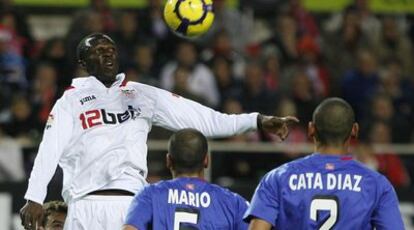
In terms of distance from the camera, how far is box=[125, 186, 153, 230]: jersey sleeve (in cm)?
720

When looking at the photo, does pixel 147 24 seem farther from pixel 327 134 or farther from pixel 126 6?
pixel 327 134

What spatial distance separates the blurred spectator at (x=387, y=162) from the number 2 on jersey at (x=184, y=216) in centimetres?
731

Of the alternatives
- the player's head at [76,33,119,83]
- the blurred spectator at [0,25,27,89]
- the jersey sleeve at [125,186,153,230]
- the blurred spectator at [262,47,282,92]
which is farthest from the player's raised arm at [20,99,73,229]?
the blurred spectator at [262,47,282,92]

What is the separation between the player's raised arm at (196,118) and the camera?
8.56 m

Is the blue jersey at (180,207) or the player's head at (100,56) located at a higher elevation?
the player's head at (100,56)

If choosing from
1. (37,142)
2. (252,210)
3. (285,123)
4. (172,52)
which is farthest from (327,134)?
(172,52)

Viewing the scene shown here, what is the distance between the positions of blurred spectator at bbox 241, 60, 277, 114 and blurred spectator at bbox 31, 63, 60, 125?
2.30 m

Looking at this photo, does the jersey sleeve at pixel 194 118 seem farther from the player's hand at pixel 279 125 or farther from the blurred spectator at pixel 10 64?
the blurred spectator at pixel 10 64

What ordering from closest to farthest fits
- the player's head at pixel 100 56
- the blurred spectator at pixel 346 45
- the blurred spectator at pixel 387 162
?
the player's head at pixel 100 56, the blurred spectator at pixel 387 162, the blurred spectator at pixel 346 45

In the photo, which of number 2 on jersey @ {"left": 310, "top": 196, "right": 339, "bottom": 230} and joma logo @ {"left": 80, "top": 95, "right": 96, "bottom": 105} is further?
joma logo @ {"left": 80, "top": 95, "right": 96, "bottom": 105}

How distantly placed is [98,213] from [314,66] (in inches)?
324

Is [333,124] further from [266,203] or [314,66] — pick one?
[314,66]

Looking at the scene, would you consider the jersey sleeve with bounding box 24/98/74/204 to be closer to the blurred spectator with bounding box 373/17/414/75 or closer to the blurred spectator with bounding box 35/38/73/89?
the blurred spectator with bounding box 35/38/73/89

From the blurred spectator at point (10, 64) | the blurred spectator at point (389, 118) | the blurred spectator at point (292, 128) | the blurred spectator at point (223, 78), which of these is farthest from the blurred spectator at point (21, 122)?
the blurred spectator at point (389, 118)
